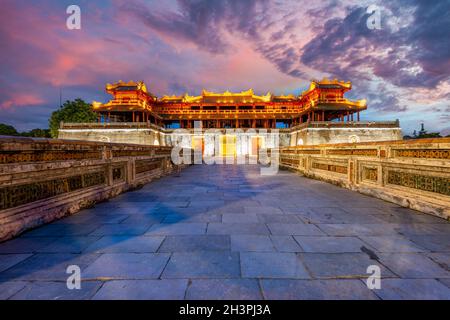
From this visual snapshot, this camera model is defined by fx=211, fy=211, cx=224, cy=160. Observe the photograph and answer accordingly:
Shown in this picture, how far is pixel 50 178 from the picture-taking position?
3.39 m

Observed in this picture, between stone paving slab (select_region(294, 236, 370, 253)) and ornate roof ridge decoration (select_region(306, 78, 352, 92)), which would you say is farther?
ornate roof ridge decoration (select_region(306, 78, 352, 92))

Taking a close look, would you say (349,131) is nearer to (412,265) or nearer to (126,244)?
(412,265)

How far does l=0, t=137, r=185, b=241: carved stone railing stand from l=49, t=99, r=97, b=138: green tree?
35.4m

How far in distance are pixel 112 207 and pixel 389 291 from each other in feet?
14.2

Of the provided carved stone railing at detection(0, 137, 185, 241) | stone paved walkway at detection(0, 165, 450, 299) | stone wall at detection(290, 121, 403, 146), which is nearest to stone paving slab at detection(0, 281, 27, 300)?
stone paved walkway at detection(0, 165, 450, 299)

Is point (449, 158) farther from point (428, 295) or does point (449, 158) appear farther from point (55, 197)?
point (55, 197)

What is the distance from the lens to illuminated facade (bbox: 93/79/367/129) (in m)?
29.0

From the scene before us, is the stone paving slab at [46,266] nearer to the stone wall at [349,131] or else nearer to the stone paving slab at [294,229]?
the stone paving slab at [294,229]

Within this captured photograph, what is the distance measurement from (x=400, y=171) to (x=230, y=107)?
31.8m

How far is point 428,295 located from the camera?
5.19 ft

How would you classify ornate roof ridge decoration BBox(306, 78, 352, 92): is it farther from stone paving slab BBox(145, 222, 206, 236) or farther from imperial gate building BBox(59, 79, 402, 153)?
stone paving slab BBox(145, 222, 206, 236)

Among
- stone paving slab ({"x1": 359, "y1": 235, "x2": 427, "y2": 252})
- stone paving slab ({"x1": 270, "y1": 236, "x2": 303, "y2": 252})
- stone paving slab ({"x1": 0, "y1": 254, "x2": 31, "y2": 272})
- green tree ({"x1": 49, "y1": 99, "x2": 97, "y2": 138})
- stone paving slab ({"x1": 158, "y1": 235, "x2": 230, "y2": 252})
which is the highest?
green tree ({"x1": 49, "y1": 99, "x2": 97, "y2": 138})
